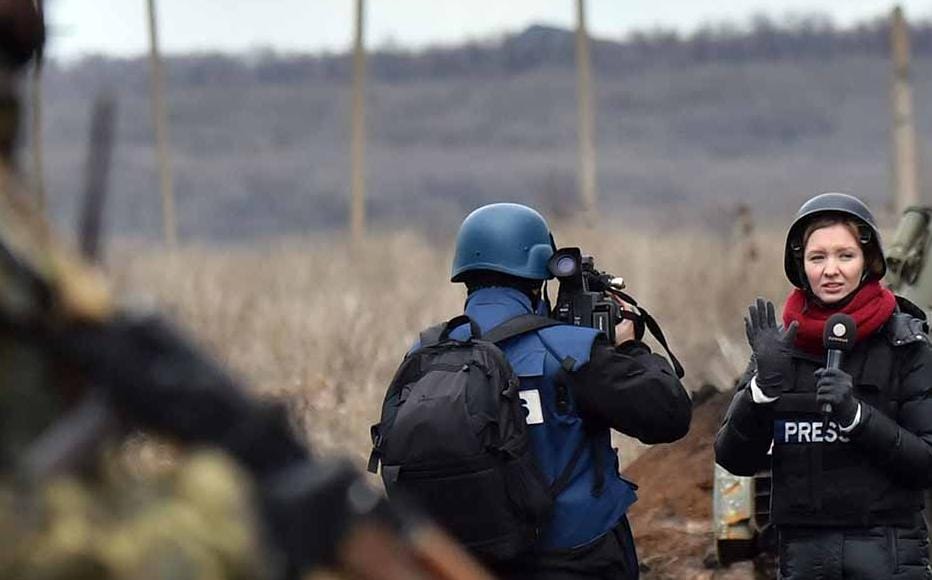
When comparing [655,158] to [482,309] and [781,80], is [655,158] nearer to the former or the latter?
[781,80]

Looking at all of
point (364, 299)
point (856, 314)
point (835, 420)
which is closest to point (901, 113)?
point (364, 299)

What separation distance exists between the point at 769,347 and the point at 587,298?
1.50ft

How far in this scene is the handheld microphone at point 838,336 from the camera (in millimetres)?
4500

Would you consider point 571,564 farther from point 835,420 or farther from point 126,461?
point 126,461

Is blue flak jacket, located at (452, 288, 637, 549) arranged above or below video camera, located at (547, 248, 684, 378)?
below

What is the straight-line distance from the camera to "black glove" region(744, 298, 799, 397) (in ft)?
15.0

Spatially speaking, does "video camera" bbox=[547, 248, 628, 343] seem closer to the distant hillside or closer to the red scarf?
the red scarf

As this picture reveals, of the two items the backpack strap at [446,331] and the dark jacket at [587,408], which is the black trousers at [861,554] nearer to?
the dark jacket at [587,408]

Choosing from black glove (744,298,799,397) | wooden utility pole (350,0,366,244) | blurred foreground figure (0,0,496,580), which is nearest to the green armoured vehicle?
black glove (744,298,799,397)

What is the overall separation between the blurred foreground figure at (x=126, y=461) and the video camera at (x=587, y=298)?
314 centimetres

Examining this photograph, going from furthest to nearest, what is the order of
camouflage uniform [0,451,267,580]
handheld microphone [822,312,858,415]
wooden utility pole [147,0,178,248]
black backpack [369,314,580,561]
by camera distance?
wooden utility pole [147,0,178,248] < handheld microphone [822,312,858,415] < black backpack [369,314,580,561] < camouflage uniform [0,451,267,580]

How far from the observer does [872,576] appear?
15.0ft

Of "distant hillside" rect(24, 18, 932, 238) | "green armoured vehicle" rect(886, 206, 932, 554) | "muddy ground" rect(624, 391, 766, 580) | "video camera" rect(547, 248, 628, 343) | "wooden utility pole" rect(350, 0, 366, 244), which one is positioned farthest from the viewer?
"distant hillside" rect(24, 18, 932, 238)

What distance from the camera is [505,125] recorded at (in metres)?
59.8
